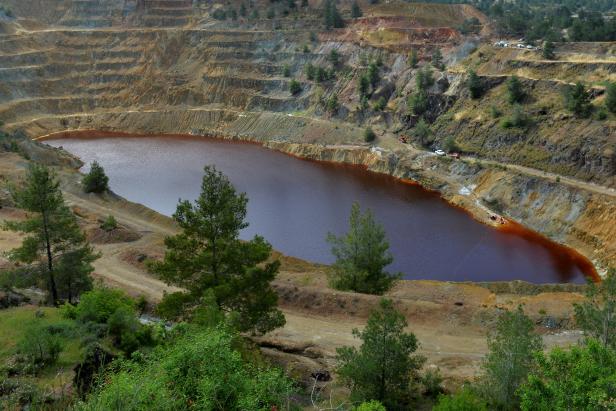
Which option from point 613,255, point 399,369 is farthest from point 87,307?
point 613,255

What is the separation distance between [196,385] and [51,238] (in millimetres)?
17458

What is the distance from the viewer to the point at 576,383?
13.8 meters

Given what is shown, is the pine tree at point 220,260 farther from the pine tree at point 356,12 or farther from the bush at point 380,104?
the pine tree at point 356,12

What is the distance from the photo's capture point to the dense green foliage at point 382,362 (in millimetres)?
19078

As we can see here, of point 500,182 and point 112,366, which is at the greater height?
point 112,366

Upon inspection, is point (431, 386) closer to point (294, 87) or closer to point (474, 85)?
point (474, 85)

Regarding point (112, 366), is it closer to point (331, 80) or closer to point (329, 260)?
point (329, 260)

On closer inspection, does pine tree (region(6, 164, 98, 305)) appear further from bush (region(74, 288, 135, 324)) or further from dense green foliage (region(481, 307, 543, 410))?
dense green foliage (region(481, 307, 543, 410))

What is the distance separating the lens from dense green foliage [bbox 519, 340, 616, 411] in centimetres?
1348

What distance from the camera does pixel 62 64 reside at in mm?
109125

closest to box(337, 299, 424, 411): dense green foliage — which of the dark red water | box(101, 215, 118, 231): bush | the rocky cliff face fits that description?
the dark red water

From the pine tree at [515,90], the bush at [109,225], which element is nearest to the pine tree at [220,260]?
the bush at [109,225]

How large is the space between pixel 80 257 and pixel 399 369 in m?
18.7

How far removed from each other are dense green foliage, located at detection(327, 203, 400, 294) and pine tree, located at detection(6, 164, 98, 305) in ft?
49.9
